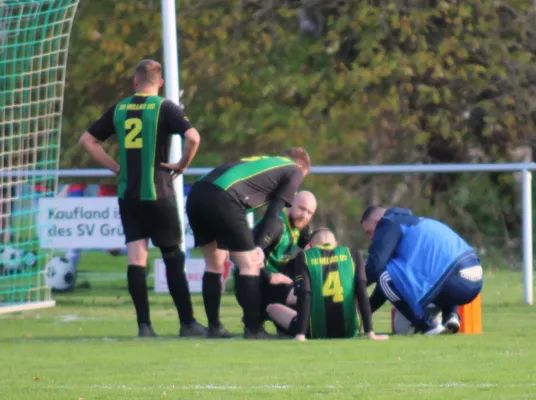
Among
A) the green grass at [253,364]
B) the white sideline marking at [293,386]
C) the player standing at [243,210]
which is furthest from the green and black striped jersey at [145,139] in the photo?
the white sideline marking at [293,386]

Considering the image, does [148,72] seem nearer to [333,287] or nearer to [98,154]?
[98,154]

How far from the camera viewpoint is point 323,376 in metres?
7.12

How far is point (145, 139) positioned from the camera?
9539mm

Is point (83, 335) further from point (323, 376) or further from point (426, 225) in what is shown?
point (323, 376)

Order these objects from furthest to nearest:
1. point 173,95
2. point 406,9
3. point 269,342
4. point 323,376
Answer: point 406,9
point 173,95
point 269,342
point 323,376

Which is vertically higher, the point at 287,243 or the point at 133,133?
the point at 133,133

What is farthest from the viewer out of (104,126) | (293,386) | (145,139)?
(104,126)

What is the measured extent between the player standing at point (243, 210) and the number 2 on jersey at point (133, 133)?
0.47 meters

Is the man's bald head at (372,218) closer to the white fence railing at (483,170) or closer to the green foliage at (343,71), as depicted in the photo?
the white fence railing at (483,170)

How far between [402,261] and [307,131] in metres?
12.7

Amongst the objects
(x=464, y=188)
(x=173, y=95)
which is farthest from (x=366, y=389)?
(x=464, y=188)

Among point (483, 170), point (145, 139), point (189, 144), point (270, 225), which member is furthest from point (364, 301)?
point (483, 170)

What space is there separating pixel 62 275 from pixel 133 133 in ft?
15.2

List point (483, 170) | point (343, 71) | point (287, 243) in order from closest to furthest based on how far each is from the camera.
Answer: point (287, 243) → point (483, 170) → point (343, 71)
